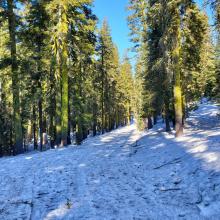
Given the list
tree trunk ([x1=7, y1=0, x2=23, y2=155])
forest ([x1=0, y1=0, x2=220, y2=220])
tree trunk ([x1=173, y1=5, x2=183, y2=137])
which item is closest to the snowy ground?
forest ([x1=0, y1=0, x2=220, y2=220])

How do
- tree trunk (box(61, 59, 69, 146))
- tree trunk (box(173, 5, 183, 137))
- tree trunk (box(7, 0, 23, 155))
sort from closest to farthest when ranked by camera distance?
tree trunk (box(173, 5, 183, 137)) < tree trunk (box(7, 0, 23, 155)) < tree trunk (box(61, 59, 69, 146))

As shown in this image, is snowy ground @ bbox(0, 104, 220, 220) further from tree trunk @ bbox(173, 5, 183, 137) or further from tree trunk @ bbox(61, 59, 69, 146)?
tree trunk @ bbox(61, 59, 69, 146)

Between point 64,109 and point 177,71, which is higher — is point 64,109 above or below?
below

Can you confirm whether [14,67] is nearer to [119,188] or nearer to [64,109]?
[64,109]

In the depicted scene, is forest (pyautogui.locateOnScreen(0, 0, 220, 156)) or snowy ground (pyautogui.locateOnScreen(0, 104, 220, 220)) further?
forest (pyautogui.locateOnScreen(0, 0, 220, 156))

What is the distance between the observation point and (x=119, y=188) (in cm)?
898

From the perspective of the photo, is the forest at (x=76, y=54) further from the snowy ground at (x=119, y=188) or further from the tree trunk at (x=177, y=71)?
the snowy ground at (x=119, y=188)

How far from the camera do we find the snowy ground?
7078 millimetres

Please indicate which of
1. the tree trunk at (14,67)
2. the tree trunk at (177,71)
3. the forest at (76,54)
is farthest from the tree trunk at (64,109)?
the tree trunk at (177,71)

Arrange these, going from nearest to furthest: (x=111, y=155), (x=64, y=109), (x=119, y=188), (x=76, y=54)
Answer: (x=119, y=188), (x=111, y=155), (x=64, y=109), (x=76, y=54)

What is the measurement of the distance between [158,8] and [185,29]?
217 centimetres

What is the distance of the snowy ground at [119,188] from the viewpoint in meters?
7.08

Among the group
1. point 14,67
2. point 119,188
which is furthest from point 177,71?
point 119,188

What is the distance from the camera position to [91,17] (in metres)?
24.8
